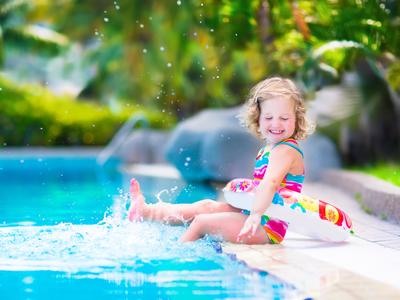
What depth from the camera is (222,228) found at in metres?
5.01


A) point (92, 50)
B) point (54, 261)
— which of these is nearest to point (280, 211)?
point (54, 261)

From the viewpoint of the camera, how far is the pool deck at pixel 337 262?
374cm

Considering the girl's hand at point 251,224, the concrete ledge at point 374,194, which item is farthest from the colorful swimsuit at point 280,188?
the concrete ledge at point 374,194

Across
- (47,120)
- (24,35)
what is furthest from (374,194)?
(24,35)

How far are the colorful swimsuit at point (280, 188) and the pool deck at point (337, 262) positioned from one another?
90 millimetres

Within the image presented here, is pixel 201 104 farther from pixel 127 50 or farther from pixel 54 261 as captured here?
pixel 54 261

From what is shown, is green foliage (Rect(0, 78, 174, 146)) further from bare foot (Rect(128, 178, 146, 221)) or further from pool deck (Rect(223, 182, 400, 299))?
pool deck (Rect(223, 182, 400, 299))

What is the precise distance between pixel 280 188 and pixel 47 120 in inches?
789

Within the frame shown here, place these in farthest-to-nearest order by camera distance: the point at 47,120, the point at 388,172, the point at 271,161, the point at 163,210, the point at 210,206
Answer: the point at 47,120
the point at 388,172
the point at 163,210
the point at 210,206
the point at 271,161

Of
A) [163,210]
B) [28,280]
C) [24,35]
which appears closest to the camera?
[28,280]

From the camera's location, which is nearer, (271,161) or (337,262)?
(337,262)

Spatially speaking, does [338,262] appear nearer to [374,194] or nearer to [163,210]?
[163,210]

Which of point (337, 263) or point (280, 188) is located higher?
point (280, 188)

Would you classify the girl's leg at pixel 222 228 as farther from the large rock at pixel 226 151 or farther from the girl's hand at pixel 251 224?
the large rock at pixel 226 151
